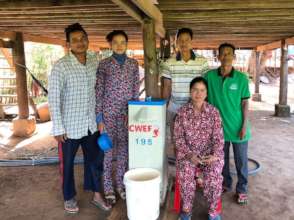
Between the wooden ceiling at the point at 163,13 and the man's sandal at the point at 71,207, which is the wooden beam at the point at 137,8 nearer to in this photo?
the wooden ceiling at the point at 163,13

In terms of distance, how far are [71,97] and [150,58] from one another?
1.00m

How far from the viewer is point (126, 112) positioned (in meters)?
2.94

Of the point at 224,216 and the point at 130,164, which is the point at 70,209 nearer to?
the point at 130,164

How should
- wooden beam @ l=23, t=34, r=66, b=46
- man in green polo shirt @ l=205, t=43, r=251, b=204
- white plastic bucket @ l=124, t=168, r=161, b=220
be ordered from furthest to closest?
1. wooden beam @ l=23, t=34, r=66, b=46
2. man in green polo shirt @ l=205, t=43, r=251, b=204
3. white plastic bucket @ l=124, t=168, r=161, b=220

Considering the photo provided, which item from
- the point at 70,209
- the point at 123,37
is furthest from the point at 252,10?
the point at 70,209

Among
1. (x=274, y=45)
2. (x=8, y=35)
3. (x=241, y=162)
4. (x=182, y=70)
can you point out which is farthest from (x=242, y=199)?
(x=274, y=45)

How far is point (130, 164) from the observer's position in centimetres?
290

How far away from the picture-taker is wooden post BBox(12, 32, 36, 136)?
6.14m

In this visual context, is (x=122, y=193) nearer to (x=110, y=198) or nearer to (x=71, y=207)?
(x=110, y=198)

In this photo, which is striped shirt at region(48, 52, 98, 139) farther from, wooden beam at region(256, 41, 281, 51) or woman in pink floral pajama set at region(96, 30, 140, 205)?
wooden beam at region(256, 41, 281, 51)

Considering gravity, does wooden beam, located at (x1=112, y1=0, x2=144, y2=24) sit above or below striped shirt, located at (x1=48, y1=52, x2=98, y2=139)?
above

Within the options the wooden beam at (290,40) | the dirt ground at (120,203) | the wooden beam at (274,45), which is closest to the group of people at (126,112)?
the dirt ground at (120,203)

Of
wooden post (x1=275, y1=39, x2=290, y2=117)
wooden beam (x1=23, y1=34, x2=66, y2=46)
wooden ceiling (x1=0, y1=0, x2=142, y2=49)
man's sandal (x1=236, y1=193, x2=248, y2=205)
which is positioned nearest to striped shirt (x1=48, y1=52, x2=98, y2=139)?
wooden ceiling (x1=0, y1=0, x2=142, y2=49)

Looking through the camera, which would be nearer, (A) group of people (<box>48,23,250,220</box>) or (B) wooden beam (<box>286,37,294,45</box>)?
(A) group of people (<box>48,23,250,220</box>)
